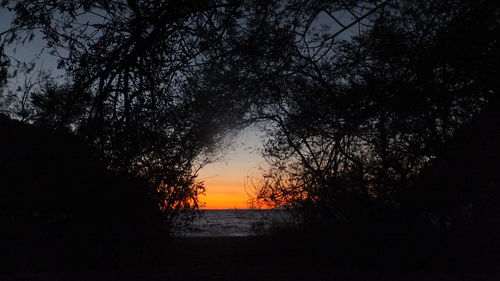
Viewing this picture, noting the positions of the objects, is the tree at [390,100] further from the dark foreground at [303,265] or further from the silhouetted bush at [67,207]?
the silhouetted bush at [67,207]

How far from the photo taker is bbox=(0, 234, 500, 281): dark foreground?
23.8 feet

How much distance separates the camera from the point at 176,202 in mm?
8164

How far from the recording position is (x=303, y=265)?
8.56 metres

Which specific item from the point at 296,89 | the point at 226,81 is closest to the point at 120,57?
the point at 226,81

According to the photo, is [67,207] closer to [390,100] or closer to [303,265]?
[303,265]

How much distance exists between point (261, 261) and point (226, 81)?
168 inches

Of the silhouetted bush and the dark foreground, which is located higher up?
the silhouetted bush

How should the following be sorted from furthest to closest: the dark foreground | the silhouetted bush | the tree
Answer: the silhouetted bush < the dark foreground < the tree

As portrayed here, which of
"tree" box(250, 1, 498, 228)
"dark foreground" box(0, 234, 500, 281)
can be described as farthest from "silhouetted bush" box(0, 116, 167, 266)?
"tree" box(250, 1, 498, 228)

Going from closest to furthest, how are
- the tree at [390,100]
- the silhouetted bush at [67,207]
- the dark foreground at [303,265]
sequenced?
the tree at [390,100] < the dark foreground at [303,265] < the silhouetted bush at [67,207]

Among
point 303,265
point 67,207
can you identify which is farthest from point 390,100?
point 67,207

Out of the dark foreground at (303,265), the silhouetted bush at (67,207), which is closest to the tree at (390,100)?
the dark foreground at (303,265)

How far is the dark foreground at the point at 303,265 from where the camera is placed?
23.8 feet

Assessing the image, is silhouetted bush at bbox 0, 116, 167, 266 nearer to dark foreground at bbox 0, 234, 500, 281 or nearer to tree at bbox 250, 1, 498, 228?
dark foreground at bbox 0, 234, 500, 281
